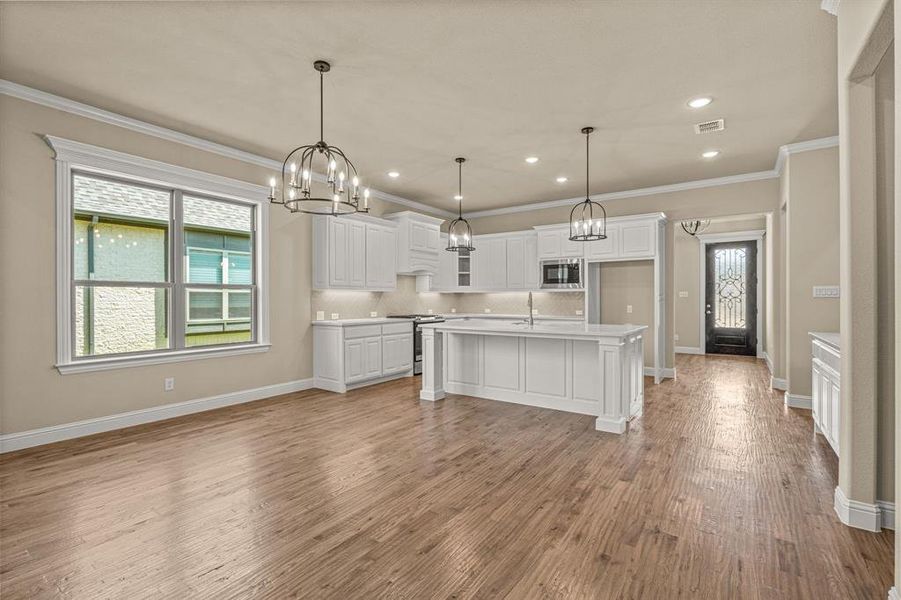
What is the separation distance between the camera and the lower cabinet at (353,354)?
5770mm

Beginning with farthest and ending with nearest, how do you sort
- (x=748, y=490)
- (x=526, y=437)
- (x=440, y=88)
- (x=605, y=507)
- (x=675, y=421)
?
(x=675, y=421) < (x=526, y=437) < (x=440, y=88) < (x=748, y=490) < (x=605, y=507)

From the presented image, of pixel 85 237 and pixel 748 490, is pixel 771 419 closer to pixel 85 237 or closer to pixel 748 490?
pixel 748 490

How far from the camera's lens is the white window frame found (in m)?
3.84

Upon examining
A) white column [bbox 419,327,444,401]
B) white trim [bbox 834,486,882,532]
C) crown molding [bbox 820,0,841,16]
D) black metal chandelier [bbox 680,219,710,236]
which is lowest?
white trim [bbox 834,486,882,532]

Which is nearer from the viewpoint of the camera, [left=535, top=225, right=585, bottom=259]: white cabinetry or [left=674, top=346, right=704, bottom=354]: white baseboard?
[left=535, top=225, right=585, bottom=259]: white cabinetry

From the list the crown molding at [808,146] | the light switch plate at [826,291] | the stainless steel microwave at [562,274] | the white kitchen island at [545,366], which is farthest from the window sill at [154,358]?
the crown molding at [808,146]

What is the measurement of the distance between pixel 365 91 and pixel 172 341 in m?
3.35

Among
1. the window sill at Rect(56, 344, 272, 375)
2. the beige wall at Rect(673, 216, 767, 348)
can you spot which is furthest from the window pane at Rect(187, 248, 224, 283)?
the beige wall at Rect(673, 216, 767, 348)

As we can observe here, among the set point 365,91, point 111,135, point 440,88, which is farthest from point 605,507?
point 111,135

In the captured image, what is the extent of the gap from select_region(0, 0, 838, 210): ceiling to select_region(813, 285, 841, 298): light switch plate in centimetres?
165

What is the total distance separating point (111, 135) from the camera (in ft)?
13.6

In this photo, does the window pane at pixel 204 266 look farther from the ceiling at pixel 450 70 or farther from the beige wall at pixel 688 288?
the beige wall at pixel 688 288

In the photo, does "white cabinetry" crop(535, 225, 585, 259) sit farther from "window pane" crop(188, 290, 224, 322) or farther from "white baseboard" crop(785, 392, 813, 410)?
"window pane" crop(188, 290, 224, 322)

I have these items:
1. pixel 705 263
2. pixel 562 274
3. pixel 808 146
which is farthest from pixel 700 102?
pixel 705 263
